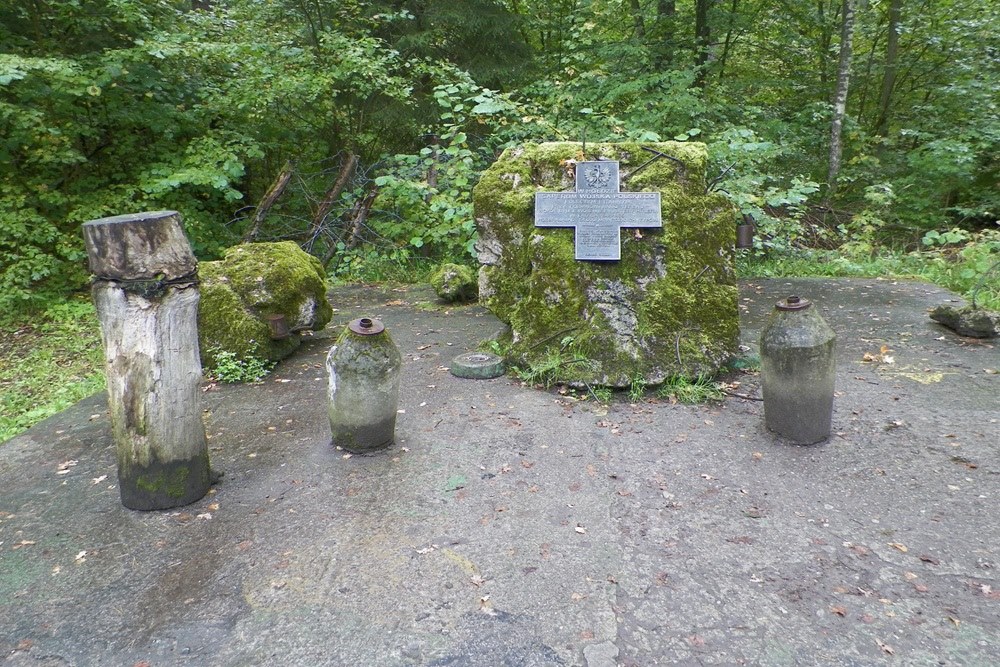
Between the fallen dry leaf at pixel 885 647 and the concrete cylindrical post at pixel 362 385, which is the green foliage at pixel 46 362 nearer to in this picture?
the concrete cylindrical post at pixel 362 385

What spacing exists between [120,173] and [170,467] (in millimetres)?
8308

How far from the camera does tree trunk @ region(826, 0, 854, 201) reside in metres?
10.8

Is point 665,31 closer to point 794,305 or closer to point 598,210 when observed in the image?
point 598,210

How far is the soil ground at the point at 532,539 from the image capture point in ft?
8.70

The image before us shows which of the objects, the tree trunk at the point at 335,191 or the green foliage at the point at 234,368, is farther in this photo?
the tree trunk at the point at 335,191

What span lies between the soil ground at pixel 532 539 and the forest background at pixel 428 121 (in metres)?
3.39

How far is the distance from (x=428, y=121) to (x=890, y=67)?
30.6 feet

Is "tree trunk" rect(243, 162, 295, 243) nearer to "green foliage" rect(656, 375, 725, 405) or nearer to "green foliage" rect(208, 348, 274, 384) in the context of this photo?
"green foliage" rect(208, 348, 274, 384)

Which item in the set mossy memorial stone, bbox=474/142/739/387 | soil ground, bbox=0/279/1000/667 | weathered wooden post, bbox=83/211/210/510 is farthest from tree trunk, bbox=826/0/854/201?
weathered wooden post, bbox=83/211/210/510

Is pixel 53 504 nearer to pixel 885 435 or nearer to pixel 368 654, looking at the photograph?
pixel 368 654

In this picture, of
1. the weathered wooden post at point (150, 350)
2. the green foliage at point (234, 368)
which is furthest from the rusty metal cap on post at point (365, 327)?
the green foliage at point (234, 368)

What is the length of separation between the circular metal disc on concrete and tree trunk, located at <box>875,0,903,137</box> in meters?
11.5

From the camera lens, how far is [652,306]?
17.6 ft

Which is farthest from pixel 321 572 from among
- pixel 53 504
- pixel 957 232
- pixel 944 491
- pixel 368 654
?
pixel 957 232
